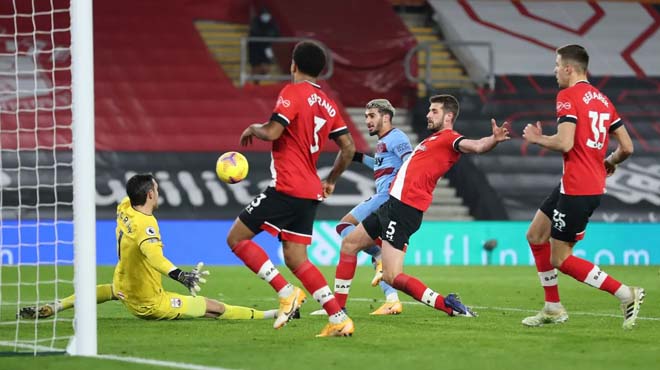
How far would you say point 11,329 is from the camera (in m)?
8.46

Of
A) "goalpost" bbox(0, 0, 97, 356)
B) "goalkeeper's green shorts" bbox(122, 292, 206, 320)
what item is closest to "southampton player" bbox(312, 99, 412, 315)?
"goalkeeper's green shorts" bbox(122, 292, 206, 320)

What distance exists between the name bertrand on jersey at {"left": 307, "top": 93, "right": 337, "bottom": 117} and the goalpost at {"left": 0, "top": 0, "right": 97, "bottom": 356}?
1667mm

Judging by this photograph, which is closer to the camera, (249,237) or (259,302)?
(249,237)

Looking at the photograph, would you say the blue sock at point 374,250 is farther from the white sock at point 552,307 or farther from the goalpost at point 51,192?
the goalpost at point 51,192

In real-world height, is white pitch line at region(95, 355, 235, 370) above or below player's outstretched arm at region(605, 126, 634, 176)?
below

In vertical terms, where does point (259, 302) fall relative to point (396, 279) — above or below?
below

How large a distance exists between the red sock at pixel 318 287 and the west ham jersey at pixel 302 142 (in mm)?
518

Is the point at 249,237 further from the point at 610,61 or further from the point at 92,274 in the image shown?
the point at 610,61

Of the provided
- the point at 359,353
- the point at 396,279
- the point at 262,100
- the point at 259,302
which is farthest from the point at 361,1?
the point at 359,353

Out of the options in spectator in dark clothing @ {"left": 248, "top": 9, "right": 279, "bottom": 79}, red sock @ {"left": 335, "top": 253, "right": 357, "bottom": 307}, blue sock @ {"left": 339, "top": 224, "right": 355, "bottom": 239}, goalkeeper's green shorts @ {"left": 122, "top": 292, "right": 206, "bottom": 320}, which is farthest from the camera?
spectator in dark clothing @ {"left": 248, "top": 9, "right": 279, "bottom": 79}

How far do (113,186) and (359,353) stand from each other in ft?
44.2

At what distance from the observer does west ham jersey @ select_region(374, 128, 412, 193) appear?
408 inches

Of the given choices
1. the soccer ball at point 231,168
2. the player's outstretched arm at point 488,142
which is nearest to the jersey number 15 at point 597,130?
the player's outstretched arm at point 488,142

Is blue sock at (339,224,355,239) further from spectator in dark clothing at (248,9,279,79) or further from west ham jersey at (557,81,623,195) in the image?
spectator in dark clothing at (248,9,279,79)
